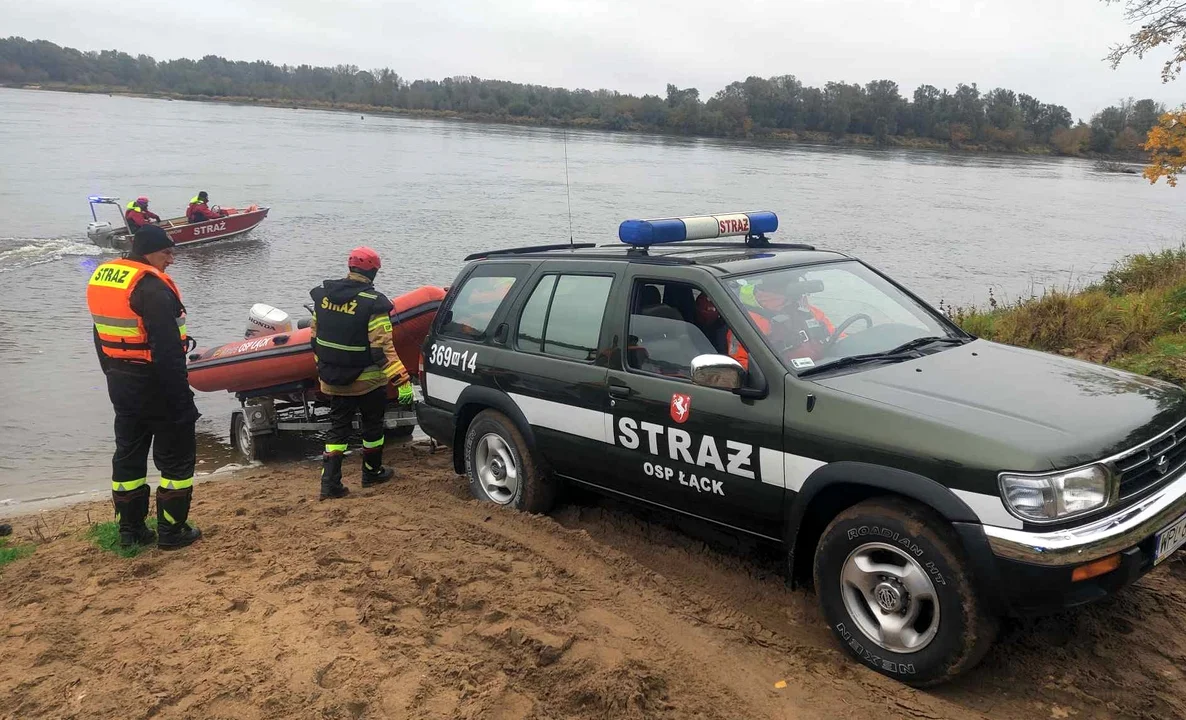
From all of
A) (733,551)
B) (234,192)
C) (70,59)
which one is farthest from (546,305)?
(70,59)

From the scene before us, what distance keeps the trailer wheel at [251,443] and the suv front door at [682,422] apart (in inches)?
177

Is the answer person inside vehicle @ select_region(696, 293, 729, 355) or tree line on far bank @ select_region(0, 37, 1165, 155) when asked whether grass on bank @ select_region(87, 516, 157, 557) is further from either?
tree line on far bank @ select_region(0, 37, 1165, 155)

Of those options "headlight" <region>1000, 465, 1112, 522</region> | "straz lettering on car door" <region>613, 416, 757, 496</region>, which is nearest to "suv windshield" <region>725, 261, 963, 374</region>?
"straz lettering on car door" <region>613, 416, 757, 496</region>

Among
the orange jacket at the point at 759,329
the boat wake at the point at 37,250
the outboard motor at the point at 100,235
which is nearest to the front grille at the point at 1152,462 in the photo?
the orange jacket at the point at 759,329

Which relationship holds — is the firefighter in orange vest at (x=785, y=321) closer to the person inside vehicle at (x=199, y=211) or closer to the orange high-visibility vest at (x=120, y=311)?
the orange high-visibility vest at (x=120, y=311)

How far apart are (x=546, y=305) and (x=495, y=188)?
3197 cm

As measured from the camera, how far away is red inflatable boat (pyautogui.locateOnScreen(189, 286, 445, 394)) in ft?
25.0

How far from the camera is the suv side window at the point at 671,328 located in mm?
4305

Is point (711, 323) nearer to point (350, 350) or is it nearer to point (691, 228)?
point (691, 228)

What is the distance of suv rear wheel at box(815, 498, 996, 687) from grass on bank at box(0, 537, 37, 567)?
176 inches

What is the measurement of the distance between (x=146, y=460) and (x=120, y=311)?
92cm

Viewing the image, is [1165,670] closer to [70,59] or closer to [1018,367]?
[1018,367]

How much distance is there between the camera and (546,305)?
5.16 metres

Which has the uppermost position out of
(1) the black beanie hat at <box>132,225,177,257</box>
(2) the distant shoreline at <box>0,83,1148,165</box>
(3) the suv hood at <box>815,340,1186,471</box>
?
(2) the distant shoreline at <box>0,83,1148,165</box>
